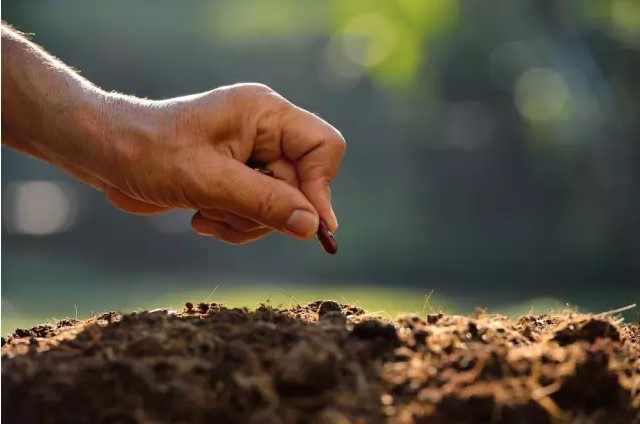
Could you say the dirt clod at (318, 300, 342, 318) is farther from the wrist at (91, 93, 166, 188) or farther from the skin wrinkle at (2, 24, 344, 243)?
the wrist at (91, 93, 166, 188)

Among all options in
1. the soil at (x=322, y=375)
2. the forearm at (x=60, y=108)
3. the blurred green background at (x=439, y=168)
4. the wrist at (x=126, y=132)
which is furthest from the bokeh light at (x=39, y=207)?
the soil at (x=322, y=375)

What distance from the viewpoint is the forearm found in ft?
6.53

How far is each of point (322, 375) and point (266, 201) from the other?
0.75m

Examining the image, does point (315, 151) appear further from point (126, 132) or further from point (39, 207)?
point (39, 207)

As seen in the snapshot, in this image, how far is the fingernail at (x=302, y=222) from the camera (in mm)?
2025

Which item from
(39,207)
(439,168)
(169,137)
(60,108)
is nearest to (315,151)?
(169,137)

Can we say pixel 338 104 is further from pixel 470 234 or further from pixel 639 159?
pixel 639 159

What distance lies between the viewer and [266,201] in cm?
199

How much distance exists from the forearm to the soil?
0.51 metres

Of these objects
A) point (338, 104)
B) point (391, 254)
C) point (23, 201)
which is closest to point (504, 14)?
point (338, 104)

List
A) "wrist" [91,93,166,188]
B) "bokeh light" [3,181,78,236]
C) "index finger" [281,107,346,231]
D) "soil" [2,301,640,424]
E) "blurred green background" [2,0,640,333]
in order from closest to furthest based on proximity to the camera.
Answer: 1. "soil" [2,301,640,424]
2. "wrist" [91,93,166,188]
3. "index finger" [281,107,346,231]
4. "blurred green background" [2,0,640,333]
5. "bokeh light" [3,181,78,236]

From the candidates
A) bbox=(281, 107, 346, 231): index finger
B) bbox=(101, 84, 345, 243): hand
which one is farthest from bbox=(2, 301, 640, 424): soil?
bbox=(281, 107, 346, 231): index finger

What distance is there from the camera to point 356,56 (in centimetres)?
1536

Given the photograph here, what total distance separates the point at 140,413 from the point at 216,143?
90 centimetres
